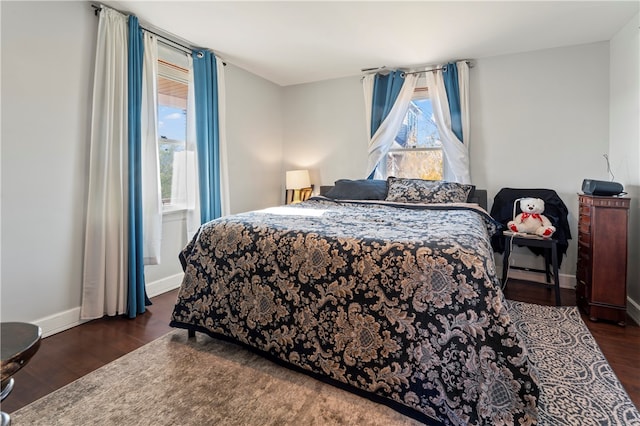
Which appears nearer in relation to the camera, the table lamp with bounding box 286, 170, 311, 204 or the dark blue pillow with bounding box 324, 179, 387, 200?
the dark blue pillow with bounding box 324, 179, 387, 200

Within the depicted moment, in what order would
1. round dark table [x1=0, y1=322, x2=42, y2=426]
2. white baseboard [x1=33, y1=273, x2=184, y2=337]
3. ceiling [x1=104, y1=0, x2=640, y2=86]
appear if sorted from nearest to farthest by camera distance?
round dark table [x1=0, y1=322, x2=42, y2=426] → white baseboard [x1=33, y1=273, x2=184, y2=337] → ceiling [x1=104, y1=0, x2=640, y2=86]

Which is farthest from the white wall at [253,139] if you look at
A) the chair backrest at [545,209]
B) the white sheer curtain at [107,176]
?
the chair backrest at [545,209]

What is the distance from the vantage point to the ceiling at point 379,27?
234cm

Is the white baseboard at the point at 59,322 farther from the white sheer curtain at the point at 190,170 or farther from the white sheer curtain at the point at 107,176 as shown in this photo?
the white sheer curtain at the point at 190,170

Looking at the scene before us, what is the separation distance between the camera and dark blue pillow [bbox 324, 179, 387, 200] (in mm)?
3264

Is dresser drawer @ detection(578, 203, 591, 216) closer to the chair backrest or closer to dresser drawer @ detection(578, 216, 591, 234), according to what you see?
dresser drawer @ detection(578, 216, 591, 234)

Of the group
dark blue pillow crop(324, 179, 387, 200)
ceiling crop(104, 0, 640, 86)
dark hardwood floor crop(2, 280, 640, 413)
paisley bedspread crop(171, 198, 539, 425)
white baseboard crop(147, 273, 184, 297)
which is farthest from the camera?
dark blue pillow crop(324, 179, 387, 200)

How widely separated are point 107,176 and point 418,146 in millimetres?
3131

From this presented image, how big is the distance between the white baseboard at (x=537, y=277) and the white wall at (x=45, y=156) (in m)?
3.99

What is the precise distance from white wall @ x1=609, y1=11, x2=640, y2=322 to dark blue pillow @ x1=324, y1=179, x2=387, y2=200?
198 cm

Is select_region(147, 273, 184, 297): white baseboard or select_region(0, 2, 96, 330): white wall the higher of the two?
select_region(0, 2, 96, 330): white wall

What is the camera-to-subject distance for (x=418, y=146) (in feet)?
12.2

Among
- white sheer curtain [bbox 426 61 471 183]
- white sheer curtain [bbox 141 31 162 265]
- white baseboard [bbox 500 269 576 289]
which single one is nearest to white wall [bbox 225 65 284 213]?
white sheer curtain [bbox 141 31 162 265]

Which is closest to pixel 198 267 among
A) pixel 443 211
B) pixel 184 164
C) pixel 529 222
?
pixel 184 164
